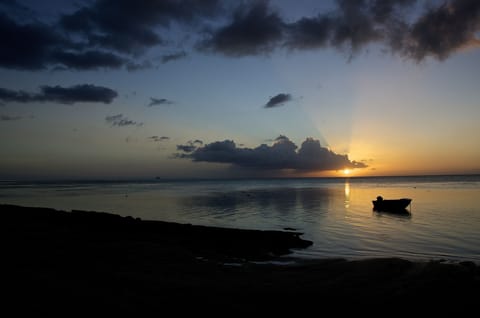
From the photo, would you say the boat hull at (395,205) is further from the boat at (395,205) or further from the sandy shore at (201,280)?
the sandy shore at (201,280)

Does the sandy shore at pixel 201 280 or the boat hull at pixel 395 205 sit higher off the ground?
the sandy shore at pixel 201 280

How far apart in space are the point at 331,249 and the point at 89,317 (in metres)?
18.7

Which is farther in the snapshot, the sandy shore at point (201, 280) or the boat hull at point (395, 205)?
the boat hull at point (395, 205)

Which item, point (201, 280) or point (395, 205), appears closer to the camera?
point (201, 280)

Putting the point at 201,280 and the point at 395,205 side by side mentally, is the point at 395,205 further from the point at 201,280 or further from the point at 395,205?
the point at 201,280

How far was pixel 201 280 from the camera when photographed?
43.4 feet

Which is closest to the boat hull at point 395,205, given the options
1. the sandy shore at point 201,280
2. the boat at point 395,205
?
the boat at point 395,205

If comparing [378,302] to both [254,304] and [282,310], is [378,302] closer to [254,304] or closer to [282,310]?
[282,310]

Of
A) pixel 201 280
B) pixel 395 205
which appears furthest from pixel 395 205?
pixel 201 280

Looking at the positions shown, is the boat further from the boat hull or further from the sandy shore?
the sandy shore

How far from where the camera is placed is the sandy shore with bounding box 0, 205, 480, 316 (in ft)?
33.0

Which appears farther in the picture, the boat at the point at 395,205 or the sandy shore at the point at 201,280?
the boat at the point at 395,205

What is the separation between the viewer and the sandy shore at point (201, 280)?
10062 mm

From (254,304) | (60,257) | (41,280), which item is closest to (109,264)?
(60,257)
